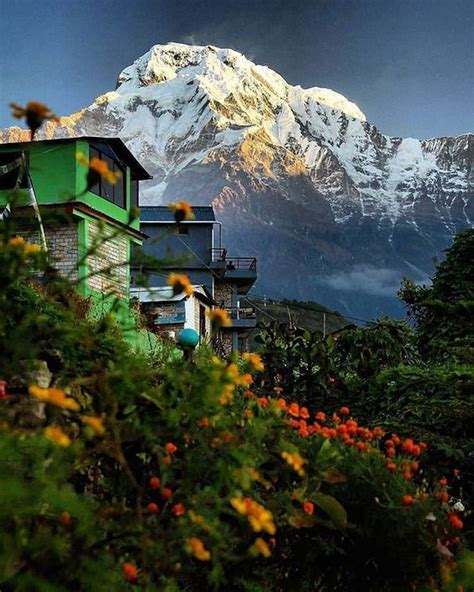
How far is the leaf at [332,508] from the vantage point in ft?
7.69

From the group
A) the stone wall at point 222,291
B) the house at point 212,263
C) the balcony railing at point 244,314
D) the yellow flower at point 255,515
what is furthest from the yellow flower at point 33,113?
the stone wall at point 222,291

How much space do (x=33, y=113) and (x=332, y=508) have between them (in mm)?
1452

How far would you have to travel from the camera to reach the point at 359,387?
6.35m

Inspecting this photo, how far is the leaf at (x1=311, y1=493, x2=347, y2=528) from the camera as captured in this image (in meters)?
2.34

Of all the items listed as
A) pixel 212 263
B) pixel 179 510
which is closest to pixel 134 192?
pixel 212 263

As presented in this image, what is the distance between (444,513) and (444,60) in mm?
38446

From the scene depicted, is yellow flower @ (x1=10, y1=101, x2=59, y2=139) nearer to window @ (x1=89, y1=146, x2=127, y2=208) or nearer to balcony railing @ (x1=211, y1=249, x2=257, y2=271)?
window @ (x1=89, y1=146, x2=127, y2=208)

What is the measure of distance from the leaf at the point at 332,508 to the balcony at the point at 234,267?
30961 millimetres

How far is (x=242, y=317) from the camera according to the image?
115 feet

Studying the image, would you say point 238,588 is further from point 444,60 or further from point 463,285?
point 444,60

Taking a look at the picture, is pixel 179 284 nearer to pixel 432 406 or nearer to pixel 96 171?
pixel 96 171

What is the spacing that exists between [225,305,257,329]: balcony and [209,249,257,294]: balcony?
1.35 meters

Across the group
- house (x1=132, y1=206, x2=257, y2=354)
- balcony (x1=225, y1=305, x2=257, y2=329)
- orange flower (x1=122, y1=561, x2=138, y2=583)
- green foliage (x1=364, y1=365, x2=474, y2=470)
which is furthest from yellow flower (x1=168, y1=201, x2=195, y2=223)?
balcony (x1=225, y1=305, x2=257, y2=329)

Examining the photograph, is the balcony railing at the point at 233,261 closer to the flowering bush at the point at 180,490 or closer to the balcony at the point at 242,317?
the balcony at the point at 242,317
